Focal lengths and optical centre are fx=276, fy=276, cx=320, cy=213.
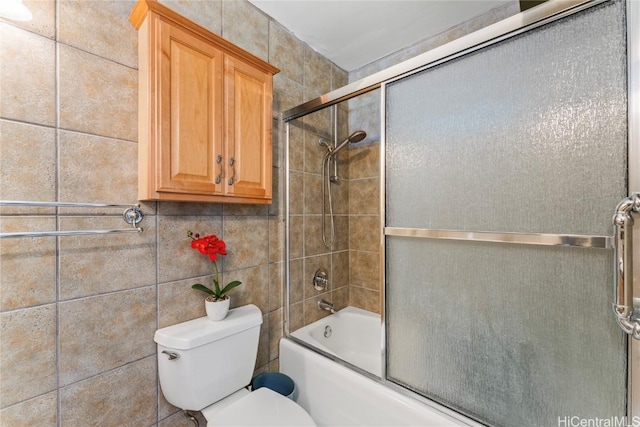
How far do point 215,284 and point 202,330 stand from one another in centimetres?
22

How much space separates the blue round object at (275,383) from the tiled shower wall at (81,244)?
1.37 feet

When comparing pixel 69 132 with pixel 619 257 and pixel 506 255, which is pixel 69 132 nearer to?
pixel 506 255

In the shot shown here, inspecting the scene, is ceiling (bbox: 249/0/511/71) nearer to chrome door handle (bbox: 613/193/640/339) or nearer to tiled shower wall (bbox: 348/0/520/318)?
tiled shower wall (bbox: 348/0/520/318)

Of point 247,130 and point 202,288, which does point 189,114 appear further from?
point 202,288

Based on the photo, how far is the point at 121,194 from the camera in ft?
3.60

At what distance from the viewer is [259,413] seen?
1.21 metres

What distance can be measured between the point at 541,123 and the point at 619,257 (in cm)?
43

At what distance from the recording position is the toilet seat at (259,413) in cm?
115

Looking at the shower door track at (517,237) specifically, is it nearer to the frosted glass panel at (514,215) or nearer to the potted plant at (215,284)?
the frosted glass panel at (514,215)

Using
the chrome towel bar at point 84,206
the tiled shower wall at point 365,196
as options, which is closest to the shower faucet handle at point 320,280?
the tiled shower wall at point 365,196

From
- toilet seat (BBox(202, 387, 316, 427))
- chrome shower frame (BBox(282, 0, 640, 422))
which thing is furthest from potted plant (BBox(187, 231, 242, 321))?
chrome shower frame (BBox(282, 0, 640, 422))

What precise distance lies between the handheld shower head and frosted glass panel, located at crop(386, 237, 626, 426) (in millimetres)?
983

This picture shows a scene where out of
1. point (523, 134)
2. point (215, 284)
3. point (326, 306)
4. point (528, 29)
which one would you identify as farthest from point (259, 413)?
point (528, 29)

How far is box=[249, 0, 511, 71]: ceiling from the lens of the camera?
1.60m
